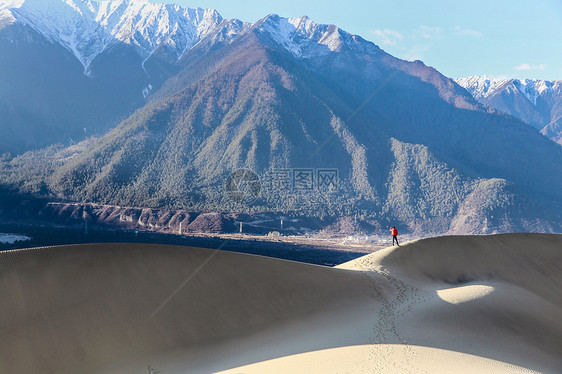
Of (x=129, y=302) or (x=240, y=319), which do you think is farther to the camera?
(x=240, y=319)

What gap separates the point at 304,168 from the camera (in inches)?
7815

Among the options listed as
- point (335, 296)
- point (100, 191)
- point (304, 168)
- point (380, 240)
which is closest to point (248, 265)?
point (335, 296)

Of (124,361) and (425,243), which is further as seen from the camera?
(425,243)

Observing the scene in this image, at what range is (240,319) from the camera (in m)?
21.0

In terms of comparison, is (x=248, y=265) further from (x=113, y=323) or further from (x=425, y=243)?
(x=425, y=243)

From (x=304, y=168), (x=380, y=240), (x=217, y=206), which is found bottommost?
(x=380, y=240)

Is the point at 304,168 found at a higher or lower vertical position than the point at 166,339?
higher

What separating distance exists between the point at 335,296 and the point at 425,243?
1362cm

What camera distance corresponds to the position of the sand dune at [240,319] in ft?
55.2

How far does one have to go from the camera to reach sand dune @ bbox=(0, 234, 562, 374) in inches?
662

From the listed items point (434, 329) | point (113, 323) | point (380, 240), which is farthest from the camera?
point (380, 240)

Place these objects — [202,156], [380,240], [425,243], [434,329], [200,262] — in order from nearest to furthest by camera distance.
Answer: [434,329] → [200,262] → [425,243] → [380,240] → [202,156]

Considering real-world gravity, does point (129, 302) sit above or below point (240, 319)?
above

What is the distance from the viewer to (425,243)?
35750 mm
